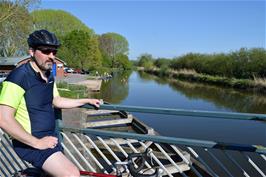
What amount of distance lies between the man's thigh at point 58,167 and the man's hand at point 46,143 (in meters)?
0.09

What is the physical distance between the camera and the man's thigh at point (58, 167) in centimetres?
251

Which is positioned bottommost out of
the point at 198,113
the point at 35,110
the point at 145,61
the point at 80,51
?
the point at 198,113

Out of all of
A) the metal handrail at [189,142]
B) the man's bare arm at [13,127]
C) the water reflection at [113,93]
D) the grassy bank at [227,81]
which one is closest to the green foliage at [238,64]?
the grassy bank at [227,81]

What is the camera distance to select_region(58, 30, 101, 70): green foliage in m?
62.5

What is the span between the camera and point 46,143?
8.35 feet

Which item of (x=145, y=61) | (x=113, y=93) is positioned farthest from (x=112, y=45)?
(x=113, y=93)

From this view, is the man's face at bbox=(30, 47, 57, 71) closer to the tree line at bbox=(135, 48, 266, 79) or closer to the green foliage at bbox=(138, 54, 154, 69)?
the tree line at bbox=(135, 48, 266, 79)

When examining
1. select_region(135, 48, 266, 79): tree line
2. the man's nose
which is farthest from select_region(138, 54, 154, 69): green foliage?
the man's nose

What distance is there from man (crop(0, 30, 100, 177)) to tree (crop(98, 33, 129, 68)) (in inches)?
3692

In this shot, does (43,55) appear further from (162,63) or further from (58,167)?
(162,63)

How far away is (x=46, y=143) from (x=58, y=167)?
0.68 feet

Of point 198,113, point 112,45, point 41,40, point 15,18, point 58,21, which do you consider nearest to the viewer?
point 41,40

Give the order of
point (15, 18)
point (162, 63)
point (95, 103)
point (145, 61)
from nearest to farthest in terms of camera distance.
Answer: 1. point (95, 103)
2. point (15, 18)
3. point (162, 63)
4. point (145, 61)

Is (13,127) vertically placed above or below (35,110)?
below
